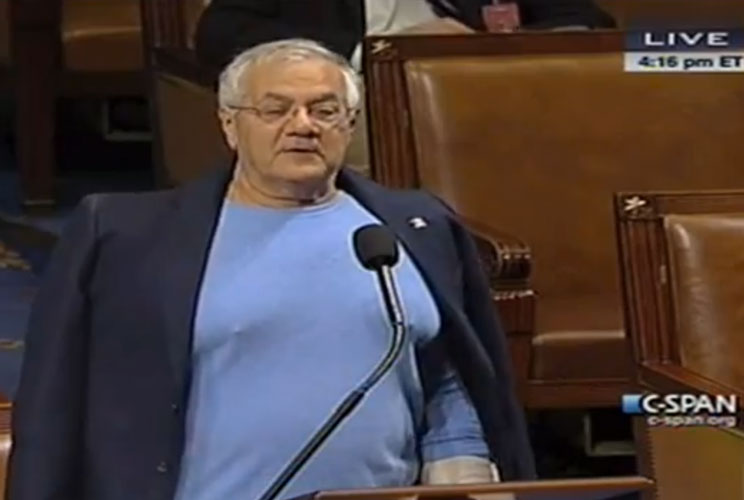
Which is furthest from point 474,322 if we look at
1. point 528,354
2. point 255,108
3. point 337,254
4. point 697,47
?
point 697,47

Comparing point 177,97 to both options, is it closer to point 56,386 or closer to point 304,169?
point 304,169

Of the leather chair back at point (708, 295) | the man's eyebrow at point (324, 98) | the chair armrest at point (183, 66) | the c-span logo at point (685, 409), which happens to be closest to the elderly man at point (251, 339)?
the man's eyebrow at point (324, 98)

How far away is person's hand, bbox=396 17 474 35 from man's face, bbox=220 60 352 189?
4.12ft

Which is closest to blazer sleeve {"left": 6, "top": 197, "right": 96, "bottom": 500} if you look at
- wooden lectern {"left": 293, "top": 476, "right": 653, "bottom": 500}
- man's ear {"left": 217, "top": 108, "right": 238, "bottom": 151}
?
man's ear {"left": 217, "top": 108, "right": 238, "bottom": 151}

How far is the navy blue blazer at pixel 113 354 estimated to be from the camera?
7.67ft

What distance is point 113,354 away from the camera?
2.36m

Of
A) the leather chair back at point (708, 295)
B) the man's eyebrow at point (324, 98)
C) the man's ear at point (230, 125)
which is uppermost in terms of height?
the man's eyebrow at point (324, 98)

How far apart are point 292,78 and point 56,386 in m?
0.46

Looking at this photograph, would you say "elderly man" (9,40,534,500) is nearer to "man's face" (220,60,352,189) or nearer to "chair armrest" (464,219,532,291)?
"man's face" (220,60,352,189)

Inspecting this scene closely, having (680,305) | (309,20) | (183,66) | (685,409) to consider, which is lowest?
(685,409)

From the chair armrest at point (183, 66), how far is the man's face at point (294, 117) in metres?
1.44

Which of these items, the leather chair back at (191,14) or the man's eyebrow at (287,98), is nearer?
the man's eyebrow at (287,98)

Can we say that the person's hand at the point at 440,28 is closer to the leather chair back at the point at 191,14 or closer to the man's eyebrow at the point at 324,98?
the leather chair back at the point at 191,14

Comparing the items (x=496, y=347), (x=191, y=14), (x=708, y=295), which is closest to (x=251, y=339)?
(x=496, y=347)
